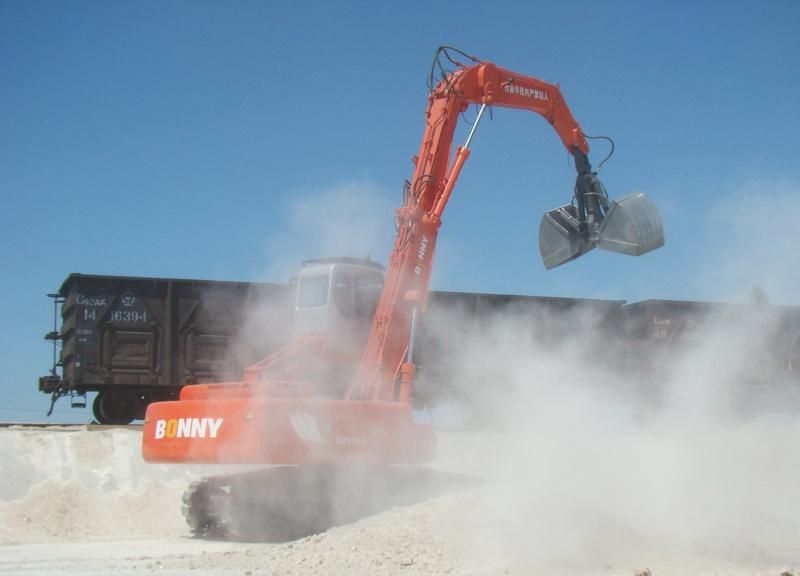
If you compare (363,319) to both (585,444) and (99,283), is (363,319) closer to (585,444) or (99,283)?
(585,444)

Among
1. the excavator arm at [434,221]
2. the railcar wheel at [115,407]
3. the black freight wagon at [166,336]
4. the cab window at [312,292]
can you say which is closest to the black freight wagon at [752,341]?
the excavator arm at [434,221]

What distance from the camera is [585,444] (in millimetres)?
10227

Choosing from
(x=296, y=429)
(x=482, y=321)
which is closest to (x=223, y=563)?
(x=296, y=429)

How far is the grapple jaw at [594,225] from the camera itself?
9867 millimetres

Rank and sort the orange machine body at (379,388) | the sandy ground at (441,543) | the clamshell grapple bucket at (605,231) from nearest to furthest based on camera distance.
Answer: the sandy ground at (441,543) → the orange machine body at (379,388) → the clamshell grapple bucket at (605,231)

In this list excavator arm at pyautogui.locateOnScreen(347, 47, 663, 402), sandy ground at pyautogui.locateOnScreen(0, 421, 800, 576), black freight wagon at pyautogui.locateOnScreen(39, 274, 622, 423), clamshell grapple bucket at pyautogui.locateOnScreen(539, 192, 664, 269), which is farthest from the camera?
black freight wagon at pyautogui.locateOnScreen(39, 274, 622, 423)

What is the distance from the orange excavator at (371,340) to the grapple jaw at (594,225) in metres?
0.01

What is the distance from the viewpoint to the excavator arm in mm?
10648

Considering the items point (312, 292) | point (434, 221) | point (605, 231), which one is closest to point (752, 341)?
point (605, 231)

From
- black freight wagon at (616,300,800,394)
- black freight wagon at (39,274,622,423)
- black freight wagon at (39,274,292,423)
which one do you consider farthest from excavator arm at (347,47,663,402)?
black freight wagon at (39,274,292,423)

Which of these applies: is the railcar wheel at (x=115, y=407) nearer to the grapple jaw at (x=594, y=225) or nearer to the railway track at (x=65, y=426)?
the railway track at (x=65, y=426)

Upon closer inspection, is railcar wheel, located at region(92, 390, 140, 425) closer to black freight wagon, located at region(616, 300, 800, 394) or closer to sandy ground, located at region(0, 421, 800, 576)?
sandy ground, located at region(0, 421, 800, 576)

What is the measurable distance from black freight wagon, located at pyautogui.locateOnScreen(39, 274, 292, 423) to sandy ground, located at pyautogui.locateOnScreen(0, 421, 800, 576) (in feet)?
24.0

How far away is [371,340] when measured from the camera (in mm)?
10773
